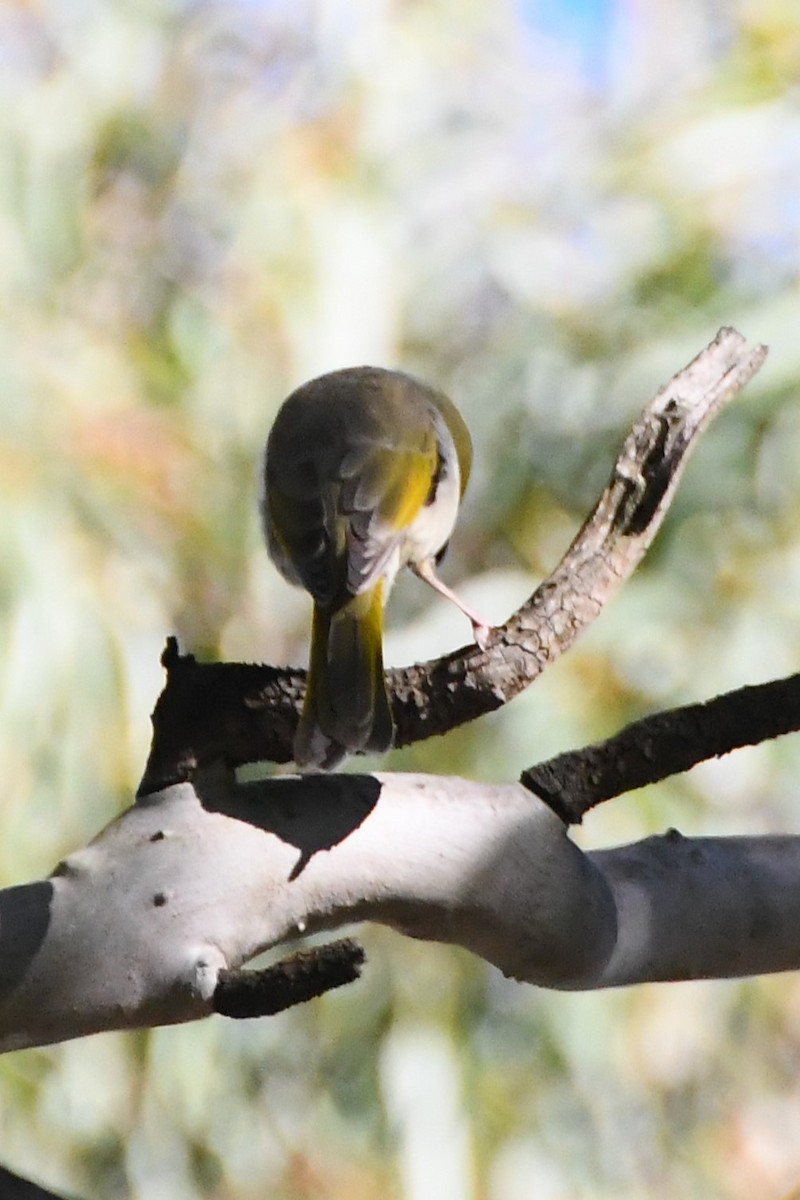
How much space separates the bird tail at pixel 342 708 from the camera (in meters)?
1.15

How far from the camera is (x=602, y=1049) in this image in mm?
2139

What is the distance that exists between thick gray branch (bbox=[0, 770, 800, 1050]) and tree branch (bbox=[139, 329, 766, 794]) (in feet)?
0.16

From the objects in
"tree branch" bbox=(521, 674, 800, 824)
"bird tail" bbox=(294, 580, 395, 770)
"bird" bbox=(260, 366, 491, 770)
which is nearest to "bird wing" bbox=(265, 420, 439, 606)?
"bird" bbox=(260, 366, 491, 770)

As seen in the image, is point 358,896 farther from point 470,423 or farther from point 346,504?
point 470,423

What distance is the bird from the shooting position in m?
1.17

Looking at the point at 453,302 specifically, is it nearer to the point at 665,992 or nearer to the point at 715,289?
the point at 715,289

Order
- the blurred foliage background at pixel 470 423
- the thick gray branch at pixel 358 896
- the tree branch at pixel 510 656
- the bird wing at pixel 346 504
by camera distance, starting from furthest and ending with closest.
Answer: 1. the blurred foliage background at pixel 470 423
2. the bird wing at pixel 346 504
3. the tree branch at pixel 510 656
4. the thick gray branch at pixel 358 896

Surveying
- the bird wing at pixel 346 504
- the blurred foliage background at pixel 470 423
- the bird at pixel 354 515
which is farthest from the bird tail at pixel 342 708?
the blurred foliage background at pixel 470 423

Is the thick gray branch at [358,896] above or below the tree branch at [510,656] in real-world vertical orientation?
below

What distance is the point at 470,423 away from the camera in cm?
232

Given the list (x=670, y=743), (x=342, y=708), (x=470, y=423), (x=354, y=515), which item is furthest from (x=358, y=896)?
(x=470, y=423)

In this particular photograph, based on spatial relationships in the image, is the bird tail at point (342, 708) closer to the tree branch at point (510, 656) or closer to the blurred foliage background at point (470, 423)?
the tree branch at point (510, 656)

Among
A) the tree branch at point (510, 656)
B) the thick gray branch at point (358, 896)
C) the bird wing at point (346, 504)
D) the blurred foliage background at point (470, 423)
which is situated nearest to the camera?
the thick gray branch at point (358, 896)

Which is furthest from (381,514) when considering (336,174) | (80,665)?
(336,174)
